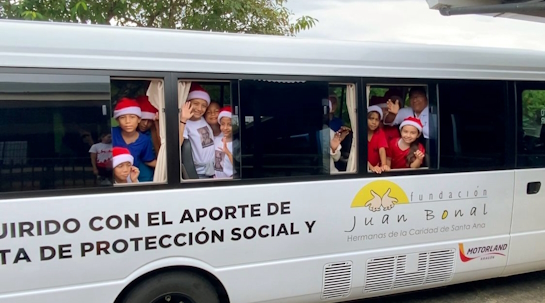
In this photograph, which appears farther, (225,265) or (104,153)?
(225,265)

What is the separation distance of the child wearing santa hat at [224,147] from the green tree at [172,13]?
265cm

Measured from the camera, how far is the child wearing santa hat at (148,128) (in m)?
3.35

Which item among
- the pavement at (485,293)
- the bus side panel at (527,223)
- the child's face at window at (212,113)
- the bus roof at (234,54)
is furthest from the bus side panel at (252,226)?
the bus roof at (234,54)

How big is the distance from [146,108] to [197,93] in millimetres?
413

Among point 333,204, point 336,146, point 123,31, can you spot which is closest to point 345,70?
point 336,146

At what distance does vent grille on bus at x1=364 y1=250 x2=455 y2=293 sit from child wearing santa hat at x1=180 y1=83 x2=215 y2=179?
1.70 metres

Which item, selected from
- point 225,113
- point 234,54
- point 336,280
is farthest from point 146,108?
point 336,280

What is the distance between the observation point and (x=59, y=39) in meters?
3.01

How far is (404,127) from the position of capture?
421 centimetres

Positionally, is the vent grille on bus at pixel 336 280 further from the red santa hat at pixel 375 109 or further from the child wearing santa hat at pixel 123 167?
the child wearing santa hat at pixel 123 167

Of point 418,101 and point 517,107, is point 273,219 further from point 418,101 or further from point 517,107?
point 517,107

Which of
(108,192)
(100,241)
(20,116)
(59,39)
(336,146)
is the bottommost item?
(100,241)

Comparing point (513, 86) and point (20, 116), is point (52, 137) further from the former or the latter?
point (513, 86)

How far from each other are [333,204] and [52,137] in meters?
2.25
